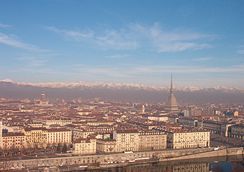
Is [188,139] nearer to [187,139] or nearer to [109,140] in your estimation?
[187,139]

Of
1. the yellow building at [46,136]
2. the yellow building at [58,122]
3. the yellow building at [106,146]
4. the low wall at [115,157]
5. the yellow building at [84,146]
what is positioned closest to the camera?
the low wall at [115,157]

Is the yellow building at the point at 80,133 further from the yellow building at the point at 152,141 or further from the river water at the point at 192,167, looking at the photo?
the river water at the point at 192,167

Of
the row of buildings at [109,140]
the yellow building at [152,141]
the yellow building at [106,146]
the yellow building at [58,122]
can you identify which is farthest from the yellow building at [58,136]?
the yellow building at [58,122]

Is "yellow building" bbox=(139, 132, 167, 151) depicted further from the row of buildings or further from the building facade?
the building facade

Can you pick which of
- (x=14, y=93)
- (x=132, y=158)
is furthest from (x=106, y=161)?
(x=14, y=93)

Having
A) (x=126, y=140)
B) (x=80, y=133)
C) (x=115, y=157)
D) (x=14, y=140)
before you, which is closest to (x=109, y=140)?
(x=126, y=140)

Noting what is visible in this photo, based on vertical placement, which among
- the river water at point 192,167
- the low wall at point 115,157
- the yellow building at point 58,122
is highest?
the yellow building at point 58,122

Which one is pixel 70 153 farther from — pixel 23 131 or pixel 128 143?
pixel 23 131
